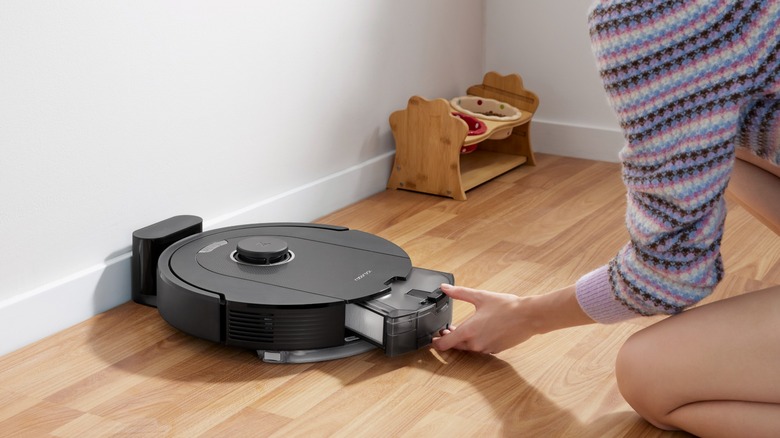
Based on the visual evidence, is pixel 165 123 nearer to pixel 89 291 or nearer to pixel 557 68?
pixel 89 291

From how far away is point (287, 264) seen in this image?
1.46 meters

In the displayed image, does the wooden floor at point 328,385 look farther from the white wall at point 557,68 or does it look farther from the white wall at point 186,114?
the white wall at point 557,68

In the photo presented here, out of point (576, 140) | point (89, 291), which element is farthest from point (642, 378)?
point (576, 140)

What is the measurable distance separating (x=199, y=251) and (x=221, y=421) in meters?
0.38

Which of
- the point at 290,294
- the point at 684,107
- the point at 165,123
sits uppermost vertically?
the point at 684,107

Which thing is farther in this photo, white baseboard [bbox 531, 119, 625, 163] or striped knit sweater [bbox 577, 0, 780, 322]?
white baseboard [bbox 531, 119, 625, 163]

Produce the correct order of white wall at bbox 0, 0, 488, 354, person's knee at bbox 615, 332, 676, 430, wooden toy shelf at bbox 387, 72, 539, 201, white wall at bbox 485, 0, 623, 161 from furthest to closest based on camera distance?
white wall at bbox 485, 0, 623, 161
wooden toy shelf at bbox 387, 72, 539, 201
white wall at bbox 0, 0, 488, 354
person's knee at bbox 615, 332, 676, 430

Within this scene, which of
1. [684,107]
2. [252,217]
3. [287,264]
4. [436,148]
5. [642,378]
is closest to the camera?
[684,107]

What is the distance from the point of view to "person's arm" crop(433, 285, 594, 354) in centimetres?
119

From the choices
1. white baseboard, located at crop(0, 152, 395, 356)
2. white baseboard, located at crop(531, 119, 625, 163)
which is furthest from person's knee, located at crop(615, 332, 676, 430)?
white baseboard, located at crop(531, 119, 625, 163)

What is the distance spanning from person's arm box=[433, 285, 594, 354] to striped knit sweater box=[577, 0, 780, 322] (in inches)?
7.1

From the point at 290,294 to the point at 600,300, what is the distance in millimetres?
456

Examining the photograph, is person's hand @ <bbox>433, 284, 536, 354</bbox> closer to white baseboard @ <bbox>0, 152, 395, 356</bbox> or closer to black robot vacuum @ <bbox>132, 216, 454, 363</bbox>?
black robot vacuum @ <bbox>132, 216, 454, 363</bbox>

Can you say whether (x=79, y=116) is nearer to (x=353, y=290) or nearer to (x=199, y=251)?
(x=199, y=251)
